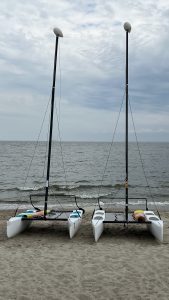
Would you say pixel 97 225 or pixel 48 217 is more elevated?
pixel 48 217

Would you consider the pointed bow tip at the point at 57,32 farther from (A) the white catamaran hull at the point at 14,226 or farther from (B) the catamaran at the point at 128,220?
(A) the white catamaran hull at the point at 14,226

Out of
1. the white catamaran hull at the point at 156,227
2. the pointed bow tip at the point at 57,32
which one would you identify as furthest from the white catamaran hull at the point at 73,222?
the pointed bow tip at the point at 57,32

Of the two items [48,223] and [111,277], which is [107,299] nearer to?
[111,277]

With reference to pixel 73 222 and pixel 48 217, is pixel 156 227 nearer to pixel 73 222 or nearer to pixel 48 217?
pixel 73 222

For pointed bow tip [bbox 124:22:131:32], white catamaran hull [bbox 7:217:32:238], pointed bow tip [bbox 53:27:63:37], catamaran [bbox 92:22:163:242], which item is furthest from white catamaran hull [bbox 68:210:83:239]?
pointed bow tip [bbox 124:22:131:32]

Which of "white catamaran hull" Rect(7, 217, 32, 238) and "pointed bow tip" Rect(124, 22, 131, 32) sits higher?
"pointed bow tip" Rect(124, 22, 131, 32)

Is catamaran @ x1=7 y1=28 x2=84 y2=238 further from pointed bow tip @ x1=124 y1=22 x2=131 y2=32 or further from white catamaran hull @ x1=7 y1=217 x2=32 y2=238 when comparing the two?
pointed bow tip @ x1=124 y1=22 x2=131 y2=32

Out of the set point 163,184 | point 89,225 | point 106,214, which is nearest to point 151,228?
point 106,214

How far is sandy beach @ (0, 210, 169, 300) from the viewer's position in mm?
7234

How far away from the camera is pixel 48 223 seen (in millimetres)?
14062

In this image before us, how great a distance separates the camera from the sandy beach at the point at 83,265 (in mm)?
7234

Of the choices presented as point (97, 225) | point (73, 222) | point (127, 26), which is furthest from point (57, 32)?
point (97, 225)

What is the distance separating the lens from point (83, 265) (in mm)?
8906

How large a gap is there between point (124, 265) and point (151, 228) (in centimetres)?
326
